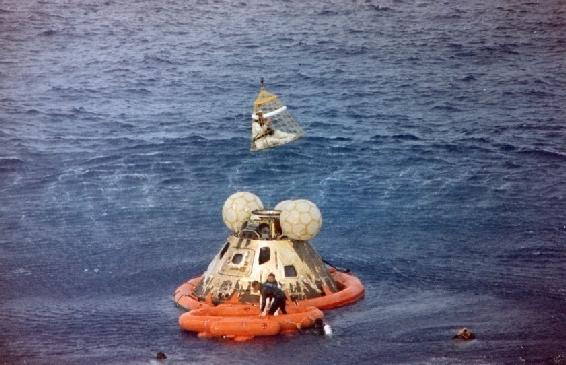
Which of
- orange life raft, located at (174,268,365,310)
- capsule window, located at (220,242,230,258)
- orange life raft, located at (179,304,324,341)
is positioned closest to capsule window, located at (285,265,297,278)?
orange life raft, located at (174,268,365,310)

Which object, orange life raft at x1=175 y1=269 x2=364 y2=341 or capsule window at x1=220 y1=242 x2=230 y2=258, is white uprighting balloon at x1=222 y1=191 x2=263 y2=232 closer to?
capsule window at x1=220 y1=242 x2=230 y2=258

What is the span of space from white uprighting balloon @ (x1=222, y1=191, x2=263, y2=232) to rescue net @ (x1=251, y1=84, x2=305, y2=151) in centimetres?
188

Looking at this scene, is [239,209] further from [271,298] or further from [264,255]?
[271,298]

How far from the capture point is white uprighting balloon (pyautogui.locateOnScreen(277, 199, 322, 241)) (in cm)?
3291

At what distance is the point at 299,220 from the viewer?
32.9 metres

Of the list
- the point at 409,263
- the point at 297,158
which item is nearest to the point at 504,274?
the point at 409,263

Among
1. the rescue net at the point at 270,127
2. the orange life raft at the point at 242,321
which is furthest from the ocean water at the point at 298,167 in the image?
the rescue net at the point at 270,127

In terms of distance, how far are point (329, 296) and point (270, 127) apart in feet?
21.8

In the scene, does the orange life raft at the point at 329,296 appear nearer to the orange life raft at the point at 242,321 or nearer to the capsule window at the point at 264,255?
the orange life raft at the point at 242,321

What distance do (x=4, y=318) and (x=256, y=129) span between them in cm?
1150

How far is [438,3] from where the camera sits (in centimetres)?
6031

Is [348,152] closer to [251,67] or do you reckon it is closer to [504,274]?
[251,67]

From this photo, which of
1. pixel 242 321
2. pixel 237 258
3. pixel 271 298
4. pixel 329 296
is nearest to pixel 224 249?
pixel 237 258

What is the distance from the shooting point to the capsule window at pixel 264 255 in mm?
33078
